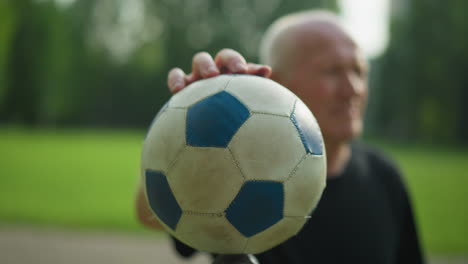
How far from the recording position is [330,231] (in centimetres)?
209

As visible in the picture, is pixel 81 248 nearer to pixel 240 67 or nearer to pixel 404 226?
pixel 404 226

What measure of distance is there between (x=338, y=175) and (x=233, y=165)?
4.05 ft

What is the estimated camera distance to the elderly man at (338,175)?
6.77ft

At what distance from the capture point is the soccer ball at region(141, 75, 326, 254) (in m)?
1.19

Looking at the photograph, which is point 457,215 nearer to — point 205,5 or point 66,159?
point 66,159

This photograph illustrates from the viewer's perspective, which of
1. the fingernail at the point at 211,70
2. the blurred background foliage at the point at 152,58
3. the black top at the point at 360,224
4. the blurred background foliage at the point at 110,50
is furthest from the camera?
the blurred background foliage at the point at 110,50

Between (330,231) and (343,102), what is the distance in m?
0.61

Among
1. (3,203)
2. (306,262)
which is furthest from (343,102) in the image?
(3,203)

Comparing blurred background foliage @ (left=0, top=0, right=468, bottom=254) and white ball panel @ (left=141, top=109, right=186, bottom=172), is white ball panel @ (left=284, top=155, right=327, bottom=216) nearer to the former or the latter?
white ball panel @ (left=141, top=109, right=186, bottom=172)

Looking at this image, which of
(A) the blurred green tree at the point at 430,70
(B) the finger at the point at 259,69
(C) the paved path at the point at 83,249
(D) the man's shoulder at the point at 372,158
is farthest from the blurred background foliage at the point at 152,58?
(B) the finger at the point at 259,69

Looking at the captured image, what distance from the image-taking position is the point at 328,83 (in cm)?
216

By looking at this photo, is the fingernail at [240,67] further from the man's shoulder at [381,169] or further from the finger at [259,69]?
the man's shoulder at [381,169]

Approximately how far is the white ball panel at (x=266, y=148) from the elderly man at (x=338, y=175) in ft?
2.78

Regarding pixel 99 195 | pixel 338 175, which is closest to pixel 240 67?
pixel 338 175
